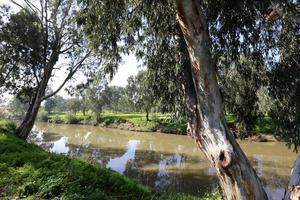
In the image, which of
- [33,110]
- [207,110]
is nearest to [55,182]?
[207,110]

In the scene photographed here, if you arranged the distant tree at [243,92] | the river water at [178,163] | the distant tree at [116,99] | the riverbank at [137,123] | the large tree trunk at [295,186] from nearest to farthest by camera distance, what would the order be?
the large tree trunk at [295,186], the distant tree at [243,92], the river water at [178,163], the riverbank at [137,123], the distant tree at [116,99]

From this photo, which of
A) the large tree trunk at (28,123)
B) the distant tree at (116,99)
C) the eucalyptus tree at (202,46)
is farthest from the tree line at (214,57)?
the distant tree at (116,99)

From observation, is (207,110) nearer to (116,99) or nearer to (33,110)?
(33,110)

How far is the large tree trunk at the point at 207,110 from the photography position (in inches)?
176

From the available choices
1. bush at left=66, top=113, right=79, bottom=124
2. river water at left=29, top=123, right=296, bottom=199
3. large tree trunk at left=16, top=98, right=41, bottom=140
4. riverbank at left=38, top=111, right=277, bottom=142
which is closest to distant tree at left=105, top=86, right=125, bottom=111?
bush at left=66, top=113, right=79, bottom=124

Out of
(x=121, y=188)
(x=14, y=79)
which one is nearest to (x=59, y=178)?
(x=121, y=188)

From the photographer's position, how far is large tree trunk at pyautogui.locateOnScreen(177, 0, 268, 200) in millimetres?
4473

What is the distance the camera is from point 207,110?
483 centimetres

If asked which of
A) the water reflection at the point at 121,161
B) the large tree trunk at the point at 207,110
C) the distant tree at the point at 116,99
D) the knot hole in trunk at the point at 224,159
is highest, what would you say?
the distant tree at the point at 116,99

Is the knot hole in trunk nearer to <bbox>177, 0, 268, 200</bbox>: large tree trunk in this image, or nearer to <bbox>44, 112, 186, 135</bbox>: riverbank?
<bbox>177, 0, 268, 200</bbox>: large tree trunk

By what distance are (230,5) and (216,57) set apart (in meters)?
1.07

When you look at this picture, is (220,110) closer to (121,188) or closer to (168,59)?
(168,59)

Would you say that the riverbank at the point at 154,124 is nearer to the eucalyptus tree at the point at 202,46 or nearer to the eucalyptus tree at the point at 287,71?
the eucalyptus tree at the point at 287,71

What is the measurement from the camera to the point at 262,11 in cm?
608
